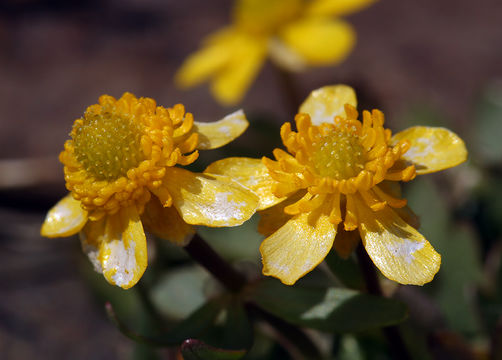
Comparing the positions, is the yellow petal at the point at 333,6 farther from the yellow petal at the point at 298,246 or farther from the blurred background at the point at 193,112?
the yellow petal at the point at 298,246

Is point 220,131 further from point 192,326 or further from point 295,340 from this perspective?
point 295,340

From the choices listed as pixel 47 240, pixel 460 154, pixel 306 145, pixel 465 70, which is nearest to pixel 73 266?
pixel 47 240

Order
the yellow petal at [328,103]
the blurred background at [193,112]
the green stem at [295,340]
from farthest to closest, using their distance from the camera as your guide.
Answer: the blurred background at [193,112]
the green stem at [295,340]
the yellow petal at [328,103]

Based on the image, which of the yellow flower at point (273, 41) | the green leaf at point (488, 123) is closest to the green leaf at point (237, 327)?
the yellow flower at point (273, 41)

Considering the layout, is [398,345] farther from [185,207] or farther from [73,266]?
[73,266]

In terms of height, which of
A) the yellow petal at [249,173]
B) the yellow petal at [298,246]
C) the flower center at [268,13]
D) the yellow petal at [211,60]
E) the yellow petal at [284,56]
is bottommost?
the yellow petal at [211,60]

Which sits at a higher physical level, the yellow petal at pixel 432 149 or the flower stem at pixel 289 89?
the yellow petal at pixel 432 149
